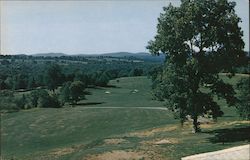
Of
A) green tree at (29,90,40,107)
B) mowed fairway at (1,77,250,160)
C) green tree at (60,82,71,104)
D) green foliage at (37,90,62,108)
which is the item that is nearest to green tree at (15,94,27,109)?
green tree at (29,90,40,107)

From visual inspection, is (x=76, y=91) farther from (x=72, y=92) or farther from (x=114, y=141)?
(x=114, y=141)

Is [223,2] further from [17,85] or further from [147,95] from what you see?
[17,85]

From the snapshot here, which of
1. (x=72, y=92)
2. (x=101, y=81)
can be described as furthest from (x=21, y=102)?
(x=101, y=81)

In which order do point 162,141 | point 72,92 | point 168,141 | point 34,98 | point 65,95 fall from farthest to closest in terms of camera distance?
point 65,95, point 72,92, point 34,98, point 162,141, point 168,141

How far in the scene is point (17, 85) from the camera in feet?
488

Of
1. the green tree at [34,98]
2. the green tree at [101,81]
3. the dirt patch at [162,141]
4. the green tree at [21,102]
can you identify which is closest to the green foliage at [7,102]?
the green tree at [21,102]

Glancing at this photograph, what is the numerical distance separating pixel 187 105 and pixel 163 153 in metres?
10.4

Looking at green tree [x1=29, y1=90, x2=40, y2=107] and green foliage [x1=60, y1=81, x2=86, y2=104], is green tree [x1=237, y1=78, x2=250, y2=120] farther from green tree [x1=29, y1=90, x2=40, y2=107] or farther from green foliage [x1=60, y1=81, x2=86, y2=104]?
green tree [x1=29, y1=90, x2=40, y2=107]

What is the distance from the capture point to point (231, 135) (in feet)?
142

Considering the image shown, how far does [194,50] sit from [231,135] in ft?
30.9

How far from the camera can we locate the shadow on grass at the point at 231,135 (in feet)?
133

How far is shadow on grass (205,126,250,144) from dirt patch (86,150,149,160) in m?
9.23

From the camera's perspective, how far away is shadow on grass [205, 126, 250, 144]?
133 ft

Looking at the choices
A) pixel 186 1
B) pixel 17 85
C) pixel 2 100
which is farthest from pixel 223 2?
pixel 17 85
